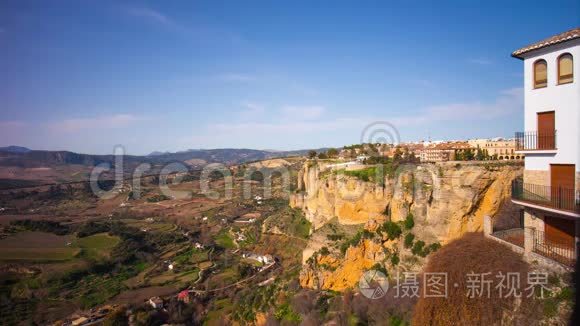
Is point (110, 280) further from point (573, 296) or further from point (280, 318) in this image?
point (573, 296)

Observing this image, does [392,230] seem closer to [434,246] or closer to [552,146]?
[434,246]

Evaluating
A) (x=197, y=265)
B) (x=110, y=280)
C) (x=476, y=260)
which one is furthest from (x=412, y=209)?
(x=110, y=280)

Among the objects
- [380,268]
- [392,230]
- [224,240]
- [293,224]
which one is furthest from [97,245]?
[392,230]

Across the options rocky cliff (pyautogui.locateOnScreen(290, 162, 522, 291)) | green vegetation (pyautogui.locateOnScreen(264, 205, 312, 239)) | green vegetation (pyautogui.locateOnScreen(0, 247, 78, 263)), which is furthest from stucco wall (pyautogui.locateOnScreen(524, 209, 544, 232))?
green vegetation (pyautogui.locateOnScreen(0, 247, 78, 263))

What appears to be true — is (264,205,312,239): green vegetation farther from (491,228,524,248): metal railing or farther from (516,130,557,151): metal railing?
(516,130,557,151): metal railing

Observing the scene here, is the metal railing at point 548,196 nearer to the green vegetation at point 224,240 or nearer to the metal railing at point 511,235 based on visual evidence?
the metal railing at point 511,235
